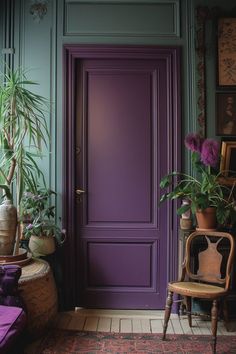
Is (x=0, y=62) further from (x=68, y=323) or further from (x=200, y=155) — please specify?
(x=68, y=323)

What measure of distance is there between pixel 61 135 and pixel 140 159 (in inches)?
28.8

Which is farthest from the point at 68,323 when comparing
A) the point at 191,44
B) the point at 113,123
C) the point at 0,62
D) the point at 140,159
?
the point at 191,44

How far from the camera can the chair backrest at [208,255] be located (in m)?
2.85

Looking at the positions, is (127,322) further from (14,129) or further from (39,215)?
(14,129)

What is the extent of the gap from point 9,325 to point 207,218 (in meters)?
1.70

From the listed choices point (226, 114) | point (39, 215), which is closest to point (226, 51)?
point (226, 114)

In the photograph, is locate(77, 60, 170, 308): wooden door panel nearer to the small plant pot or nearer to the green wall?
the green wall

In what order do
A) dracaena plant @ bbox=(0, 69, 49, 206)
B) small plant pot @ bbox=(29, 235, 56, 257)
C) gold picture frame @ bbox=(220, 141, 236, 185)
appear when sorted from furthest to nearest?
1. gold picture frame @ bbox=(220, 141, 236, 185)
2. small plant pot @ bbox=(29, 235, 56, 257)
3. dracaena plant @ bbox=(0, 69, 49, 206)

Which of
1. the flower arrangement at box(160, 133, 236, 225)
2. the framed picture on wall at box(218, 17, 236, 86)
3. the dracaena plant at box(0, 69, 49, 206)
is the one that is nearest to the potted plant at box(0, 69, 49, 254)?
the dracaena plant at box(0, 69, 49, 206)

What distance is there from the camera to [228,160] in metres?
3.22

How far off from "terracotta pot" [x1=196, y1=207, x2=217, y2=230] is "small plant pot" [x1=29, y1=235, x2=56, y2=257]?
4.01 feet

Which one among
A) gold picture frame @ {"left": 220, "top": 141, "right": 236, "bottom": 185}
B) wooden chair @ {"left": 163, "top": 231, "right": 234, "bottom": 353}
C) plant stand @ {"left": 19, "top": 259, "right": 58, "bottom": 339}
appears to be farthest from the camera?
gold picture frame @ {"left": 220, "top": 141, "right": 236, "bottom": 185}

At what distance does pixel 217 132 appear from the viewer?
10.7 feet

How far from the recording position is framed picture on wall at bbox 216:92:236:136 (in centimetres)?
327
